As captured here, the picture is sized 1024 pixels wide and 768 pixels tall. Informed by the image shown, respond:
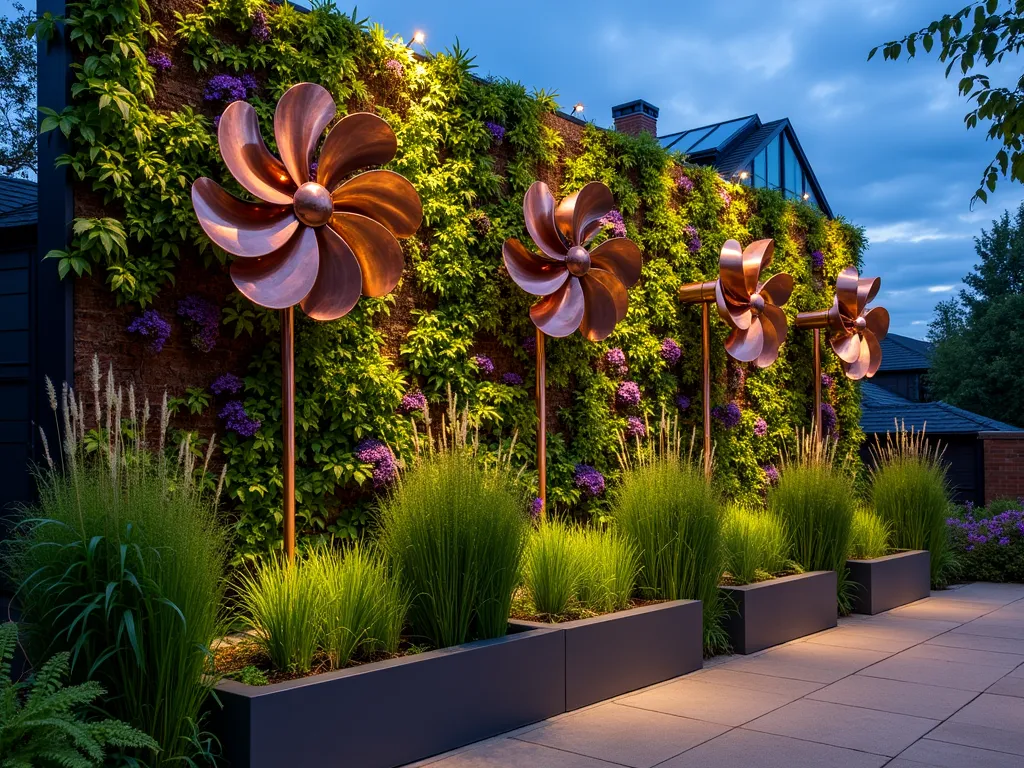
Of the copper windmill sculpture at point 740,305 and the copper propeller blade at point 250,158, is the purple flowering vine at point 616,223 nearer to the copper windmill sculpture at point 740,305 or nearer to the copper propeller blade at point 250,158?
the copper windmill sculpture at point 740,305

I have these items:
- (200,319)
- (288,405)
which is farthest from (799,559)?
(200,319)

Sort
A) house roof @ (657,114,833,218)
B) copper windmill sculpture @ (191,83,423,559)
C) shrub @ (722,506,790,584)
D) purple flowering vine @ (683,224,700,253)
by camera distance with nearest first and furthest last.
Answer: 1. copper windmill sculpture @ (191,83,423,559)
2. shrub @ (722,506,790,584)
3. purple flowering vine @ (683,224,700,253)
4. house roof @ (657,114,833,218)

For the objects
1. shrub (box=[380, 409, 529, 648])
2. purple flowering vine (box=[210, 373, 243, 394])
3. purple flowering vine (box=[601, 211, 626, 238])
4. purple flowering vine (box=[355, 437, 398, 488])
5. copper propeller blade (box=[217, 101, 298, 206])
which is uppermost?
purple flowering vine (box=[601, 211, 626, 238])

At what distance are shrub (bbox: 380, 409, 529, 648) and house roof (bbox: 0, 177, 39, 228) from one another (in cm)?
246

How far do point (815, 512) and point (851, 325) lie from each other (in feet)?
11.8

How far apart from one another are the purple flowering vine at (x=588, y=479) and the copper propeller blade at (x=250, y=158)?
333 cm

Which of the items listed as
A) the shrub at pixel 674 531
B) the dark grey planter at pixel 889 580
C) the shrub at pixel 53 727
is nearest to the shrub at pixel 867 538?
the dark grey planter at pixel 889 580

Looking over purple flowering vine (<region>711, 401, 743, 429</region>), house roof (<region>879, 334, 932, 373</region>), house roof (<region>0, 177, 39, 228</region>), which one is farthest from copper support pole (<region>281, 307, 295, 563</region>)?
house roof (<region>879, 334, 932, 373</region>)

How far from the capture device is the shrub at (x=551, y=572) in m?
4.44

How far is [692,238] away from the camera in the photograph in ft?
26.8

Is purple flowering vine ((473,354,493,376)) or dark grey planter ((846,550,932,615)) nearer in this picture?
purple flowering vine ((473,354,493,376))

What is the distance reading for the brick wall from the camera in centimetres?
1295

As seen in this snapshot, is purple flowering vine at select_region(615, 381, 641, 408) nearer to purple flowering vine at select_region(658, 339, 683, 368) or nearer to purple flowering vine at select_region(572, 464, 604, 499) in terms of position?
purple flowering vine at select_region(658, 339, 683, 368)

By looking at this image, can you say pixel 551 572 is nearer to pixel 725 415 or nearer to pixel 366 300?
pixel 366 300
